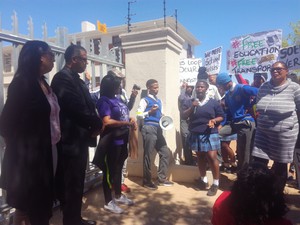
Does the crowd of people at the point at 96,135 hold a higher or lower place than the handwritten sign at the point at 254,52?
lower

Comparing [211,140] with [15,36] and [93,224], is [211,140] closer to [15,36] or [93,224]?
[93,224]

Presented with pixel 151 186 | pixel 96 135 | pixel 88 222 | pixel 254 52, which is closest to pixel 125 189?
pixel 151 186

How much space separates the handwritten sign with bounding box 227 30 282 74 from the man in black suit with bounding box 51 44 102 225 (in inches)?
192

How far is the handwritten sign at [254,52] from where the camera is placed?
6.09m

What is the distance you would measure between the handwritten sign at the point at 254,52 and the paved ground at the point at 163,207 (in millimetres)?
3037

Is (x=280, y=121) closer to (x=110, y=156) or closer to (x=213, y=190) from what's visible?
(x=213, y=190)

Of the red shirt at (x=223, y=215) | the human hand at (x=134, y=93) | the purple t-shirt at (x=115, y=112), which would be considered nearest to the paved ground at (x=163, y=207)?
the purple t-shirt at (x=115, y=112)

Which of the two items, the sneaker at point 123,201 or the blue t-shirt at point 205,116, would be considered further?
the blue t-shirt at point 205,116

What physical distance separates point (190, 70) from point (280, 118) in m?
4.38

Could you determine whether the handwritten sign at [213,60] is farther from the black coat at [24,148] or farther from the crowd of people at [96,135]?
the black coat at [24,148]

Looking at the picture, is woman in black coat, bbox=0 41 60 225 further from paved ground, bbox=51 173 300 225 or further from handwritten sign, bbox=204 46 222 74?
handwritten sign, bbox=204 46 222 74

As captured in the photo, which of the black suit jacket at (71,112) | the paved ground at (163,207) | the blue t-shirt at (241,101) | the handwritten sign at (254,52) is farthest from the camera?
the handwritten sign at (254,52)

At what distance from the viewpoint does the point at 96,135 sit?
2.95 meters

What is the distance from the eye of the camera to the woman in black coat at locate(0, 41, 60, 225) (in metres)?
2.12
